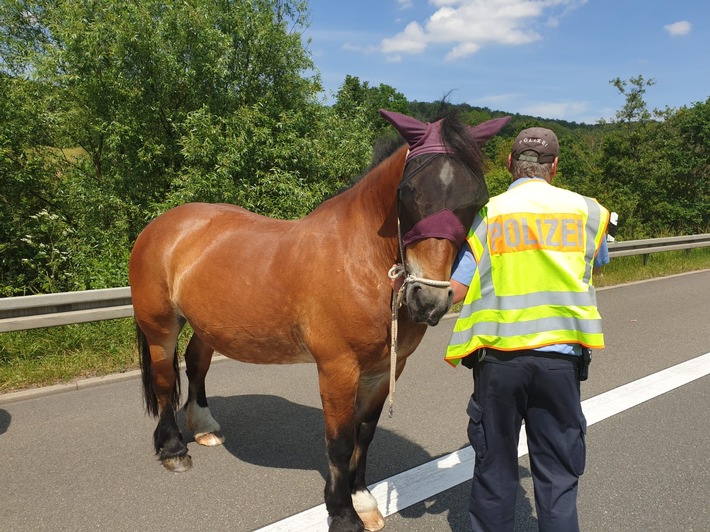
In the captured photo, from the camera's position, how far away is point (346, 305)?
244cm

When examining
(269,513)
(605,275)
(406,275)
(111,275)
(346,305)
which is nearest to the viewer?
(406,275)

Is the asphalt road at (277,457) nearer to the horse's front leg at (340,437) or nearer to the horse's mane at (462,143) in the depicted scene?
the horse's front leg at (340,437)

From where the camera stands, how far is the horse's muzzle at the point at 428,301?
6.32 ft

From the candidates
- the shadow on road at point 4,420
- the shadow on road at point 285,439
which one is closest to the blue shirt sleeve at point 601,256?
the shadow on road at point 285,439

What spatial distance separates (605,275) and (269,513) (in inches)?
411

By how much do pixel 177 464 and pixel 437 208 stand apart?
253 cm

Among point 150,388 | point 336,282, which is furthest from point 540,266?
point 150,388

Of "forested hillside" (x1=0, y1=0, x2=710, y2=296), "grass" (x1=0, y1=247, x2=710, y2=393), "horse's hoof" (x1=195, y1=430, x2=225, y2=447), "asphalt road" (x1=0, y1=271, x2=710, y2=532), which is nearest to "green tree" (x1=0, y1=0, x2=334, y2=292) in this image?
"forested hillside" (x1=0, y1=0, x2=710, y2=296)

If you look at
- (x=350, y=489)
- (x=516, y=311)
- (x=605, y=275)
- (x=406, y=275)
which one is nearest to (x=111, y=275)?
(x=350, y=489)

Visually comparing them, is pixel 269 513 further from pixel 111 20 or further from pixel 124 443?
pixel 111 20

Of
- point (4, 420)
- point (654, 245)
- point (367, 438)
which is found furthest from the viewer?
point (654, 245)

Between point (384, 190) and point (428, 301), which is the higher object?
point (384, 190)

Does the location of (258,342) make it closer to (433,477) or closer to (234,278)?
(234,278)

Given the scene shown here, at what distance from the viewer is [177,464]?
10.7 ft
